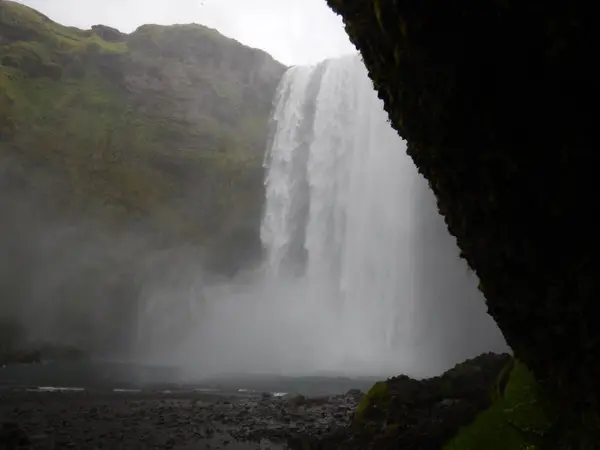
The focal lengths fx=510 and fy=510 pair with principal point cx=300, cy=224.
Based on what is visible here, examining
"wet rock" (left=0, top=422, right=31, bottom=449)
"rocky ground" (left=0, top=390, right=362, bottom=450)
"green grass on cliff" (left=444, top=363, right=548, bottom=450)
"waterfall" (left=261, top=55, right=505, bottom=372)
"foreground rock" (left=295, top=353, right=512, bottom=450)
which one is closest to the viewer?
"green grass on cliff" (left=444, top=363, right=548, bottom=450)

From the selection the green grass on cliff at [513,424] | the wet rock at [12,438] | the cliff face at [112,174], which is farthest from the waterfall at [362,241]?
the green grass on cliff at [513,424]

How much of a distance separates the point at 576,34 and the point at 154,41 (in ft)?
196

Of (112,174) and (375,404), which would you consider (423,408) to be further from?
(112,174)

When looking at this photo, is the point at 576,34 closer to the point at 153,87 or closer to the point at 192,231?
the point at 192,231

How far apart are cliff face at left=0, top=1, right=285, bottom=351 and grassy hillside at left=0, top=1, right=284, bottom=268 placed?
118 millimetres

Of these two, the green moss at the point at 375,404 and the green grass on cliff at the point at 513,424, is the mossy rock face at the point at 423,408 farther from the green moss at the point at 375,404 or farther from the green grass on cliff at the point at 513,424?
the green grass on cliff at the point at 513,424

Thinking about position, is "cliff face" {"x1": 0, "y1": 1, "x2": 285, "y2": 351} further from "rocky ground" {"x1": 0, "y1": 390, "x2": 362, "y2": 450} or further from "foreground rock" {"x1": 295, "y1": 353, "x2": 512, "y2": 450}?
"foreground rock" {"x1": 295, "y1": 353, "x2": 512, "y2": 450}

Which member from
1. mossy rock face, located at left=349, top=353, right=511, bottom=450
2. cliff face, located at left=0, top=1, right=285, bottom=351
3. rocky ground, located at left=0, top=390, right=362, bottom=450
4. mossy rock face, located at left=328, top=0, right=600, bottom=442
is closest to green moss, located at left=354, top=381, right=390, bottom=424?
mossy rock face, located at left=349, top=353, right=511, bottom=450

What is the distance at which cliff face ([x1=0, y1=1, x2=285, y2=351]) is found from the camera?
132 ft

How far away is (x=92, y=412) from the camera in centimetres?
1538

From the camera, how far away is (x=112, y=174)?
44.2 m

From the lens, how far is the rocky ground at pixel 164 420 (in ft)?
38.1

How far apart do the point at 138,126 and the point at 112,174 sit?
20.4 feet

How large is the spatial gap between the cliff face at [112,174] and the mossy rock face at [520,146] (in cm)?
3916
